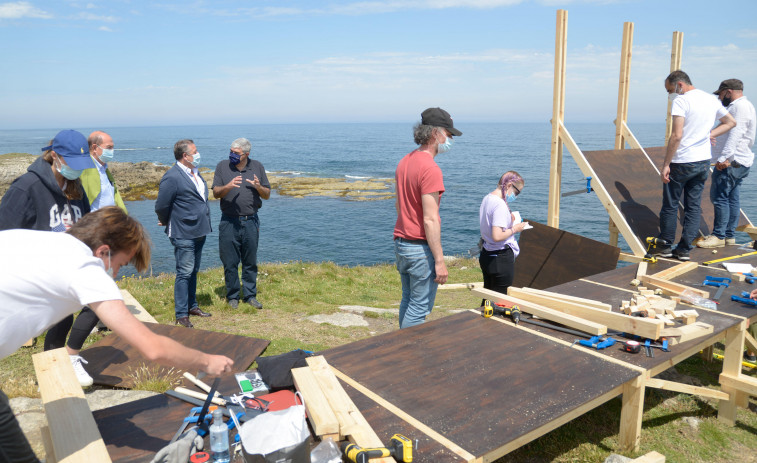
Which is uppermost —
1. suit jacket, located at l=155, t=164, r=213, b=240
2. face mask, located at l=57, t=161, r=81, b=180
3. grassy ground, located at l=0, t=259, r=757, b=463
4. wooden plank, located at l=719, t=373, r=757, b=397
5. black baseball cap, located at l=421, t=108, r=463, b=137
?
black baseball cap, located at l=421, t=108, r=463, b=137

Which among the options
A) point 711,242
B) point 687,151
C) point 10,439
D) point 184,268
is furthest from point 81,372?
point 711,242

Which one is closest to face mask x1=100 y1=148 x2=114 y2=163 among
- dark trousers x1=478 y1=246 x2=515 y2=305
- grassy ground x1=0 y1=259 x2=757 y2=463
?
grassy ground x1=0 y1=259 x2=757 y2=463

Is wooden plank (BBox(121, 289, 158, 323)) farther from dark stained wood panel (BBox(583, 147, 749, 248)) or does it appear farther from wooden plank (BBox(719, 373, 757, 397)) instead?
dark stained wood panel (BBox(583, 147, 749, 248))

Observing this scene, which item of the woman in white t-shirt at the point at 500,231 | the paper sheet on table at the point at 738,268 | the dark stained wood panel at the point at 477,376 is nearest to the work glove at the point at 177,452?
the dark stained wood panel at the point at 477,376

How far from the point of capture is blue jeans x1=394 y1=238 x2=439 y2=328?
4.95 m

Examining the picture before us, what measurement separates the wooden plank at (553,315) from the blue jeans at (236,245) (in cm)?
396

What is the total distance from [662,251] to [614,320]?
3.66 metres

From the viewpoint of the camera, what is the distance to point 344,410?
3096 mm

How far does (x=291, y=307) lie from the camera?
8.34 m

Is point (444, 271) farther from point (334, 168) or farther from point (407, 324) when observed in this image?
point (334, 168)

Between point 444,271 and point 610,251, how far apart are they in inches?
163

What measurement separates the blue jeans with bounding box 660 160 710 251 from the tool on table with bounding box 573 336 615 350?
3.81 m

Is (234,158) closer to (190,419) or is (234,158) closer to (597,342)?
(190,419)

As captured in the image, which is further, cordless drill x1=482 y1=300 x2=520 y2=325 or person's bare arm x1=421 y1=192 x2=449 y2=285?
cordless drill x1=482 y1=300 x2=520 y2=325
